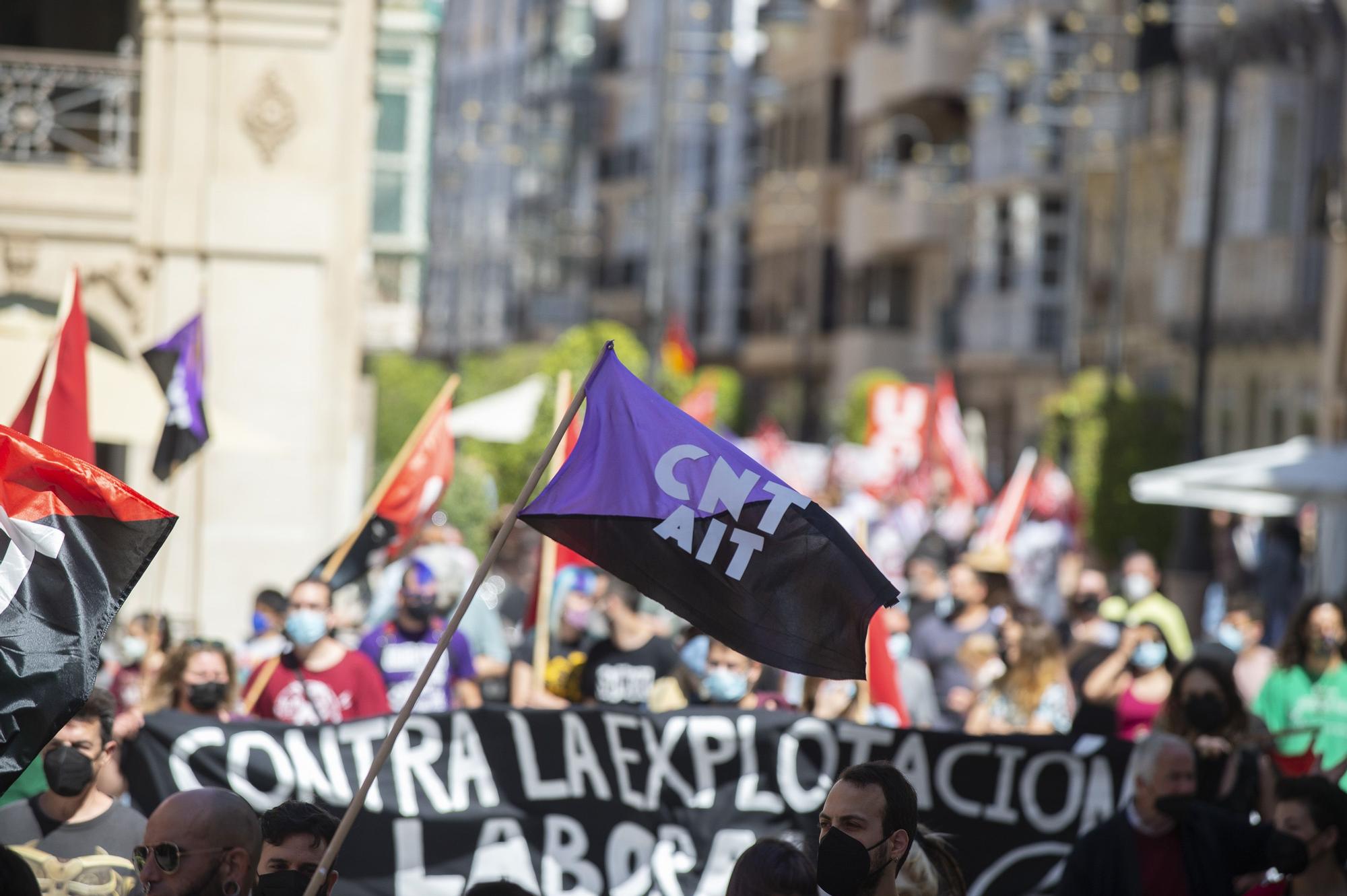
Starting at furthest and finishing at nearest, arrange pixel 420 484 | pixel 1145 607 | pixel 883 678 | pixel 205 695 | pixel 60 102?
pixel 60 102, pixel 1145 607, pixel 420 484, pixel 883 678, pixel 205 695

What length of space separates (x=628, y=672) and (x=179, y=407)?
3.02m

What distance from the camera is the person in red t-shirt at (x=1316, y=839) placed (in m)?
6.68

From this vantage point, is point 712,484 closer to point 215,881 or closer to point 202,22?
point 215,881

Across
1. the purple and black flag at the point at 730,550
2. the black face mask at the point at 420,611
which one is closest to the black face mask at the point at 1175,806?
the purple and black flag at the point at 730,550

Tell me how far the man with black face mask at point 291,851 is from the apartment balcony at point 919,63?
153 feet

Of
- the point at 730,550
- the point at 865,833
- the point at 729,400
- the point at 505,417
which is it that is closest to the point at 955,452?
the point at 505,417

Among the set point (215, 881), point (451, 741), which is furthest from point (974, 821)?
point (215, 881)

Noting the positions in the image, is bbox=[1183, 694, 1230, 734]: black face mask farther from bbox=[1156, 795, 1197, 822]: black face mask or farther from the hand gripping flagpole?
the hand gripping flagpole

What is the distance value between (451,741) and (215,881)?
11.5 ft

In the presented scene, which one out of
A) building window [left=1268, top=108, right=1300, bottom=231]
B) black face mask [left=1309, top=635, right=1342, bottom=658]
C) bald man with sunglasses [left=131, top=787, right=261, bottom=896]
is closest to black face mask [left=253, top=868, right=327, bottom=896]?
bald man with sunglasses [left=131, top=787, right=261, bottom=896]

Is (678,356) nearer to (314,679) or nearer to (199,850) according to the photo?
(314,679)

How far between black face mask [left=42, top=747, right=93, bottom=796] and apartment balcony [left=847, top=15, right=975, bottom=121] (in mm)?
45797

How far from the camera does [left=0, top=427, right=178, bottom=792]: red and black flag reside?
199 inches

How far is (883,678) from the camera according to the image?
9.77 metres
